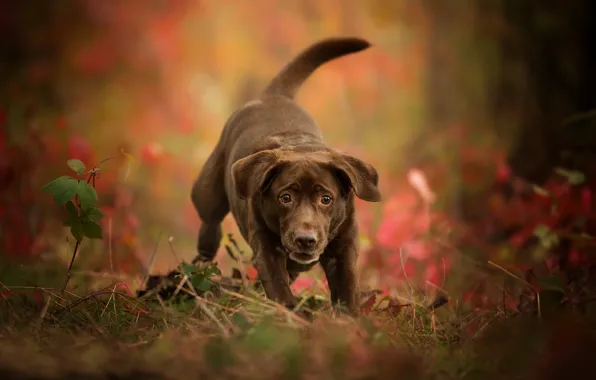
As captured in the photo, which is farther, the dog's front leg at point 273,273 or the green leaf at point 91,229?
the dog's front leg at point 273,273

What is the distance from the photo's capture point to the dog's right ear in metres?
3.56

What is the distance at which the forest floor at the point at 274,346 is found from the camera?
2.21 m

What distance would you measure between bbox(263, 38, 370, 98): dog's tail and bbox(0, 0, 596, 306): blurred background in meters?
1.15

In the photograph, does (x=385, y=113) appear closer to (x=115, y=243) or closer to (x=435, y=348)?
(x=115, y=243)

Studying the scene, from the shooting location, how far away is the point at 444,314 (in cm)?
389

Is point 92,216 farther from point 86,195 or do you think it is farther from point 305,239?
point 305,239

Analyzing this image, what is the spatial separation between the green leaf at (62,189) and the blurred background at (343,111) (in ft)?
7.86

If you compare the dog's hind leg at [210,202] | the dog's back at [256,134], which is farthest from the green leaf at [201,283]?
the dog's hind leg at [210,202]

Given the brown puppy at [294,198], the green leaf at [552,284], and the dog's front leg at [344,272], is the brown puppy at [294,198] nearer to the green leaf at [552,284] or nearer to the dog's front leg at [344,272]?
the dog's front leg at [344,272]

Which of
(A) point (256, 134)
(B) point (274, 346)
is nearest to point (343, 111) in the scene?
(A) point (256, 134)

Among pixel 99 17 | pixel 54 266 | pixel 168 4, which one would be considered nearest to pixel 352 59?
pixel 168 4

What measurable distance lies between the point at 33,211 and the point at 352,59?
5.95 m

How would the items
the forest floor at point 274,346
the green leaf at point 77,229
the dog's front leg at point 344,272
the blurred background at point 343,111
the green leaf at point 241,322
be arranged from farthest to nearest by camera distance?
the blurred background at point 343,111 < the dog's front leg at point 344,272 < the green leaf at point 77,229 < the green leaf at point 241,322 < the forest floor at point 274,346

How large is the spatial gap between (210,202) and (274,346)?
2.37m
